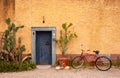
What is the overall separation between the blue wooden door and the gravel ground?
1.34 meters

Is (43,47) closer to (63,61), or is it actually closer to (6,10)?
(63,61)

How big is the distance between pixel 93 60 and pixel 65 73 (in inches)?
91.8

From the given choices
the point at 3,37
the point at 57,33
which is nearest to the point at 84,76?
the point at 57,33

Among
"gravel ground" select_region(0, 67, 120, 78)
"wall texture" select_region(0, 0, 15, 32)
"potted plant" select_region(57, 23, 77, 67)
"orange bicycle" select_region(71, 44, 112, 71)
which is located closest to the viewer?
"gravel ground" select_region(0, 67, 120, 78)

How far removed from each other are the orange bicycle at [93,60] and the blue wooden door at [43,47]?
1766 mm

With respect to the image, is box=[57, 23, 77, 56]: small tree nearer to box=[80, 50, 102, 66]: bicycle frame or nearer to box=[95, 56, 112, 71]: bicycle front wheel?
box=[80, 50, 102, 66]: bicycle frame

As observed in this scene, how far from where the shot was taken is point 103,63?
1702 centimetres

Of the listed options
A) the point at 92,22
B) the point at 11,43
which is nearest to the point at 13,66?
the point at 11,43

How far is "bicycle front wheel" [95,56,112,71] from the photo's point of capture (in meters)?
16.5

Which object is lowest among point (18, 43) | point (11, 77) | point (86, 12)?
point (11, 77)

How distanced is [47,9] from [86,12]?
2187mm

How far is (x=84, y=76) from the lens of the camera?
14703 mm

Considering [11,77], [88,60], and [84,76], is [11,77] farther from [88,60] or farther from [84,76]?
[88,60]

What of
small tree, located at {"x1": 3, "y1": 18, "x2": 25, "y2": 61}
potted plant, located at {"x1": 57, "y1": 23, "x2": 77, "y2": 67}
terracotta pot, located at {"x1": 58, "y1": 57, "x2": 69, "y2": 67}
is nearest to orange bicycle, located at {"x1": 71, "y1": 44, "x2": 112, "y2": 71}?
terracotta pot, located at {"x1": 58, "y1": 57, "x2": 69, "y2": 67}
